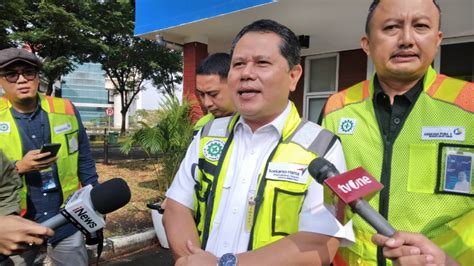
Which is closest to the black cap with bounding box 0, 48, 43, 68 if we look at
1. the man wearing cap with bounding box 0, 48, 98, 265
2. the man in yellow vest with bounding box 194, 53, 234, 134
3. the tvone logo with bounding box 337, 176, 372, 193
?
the man wearing cap with bounding box 0, 48, 98, 265

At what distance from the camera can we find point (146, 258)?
15.4 feet

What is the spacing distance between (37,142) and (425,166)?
2641mm

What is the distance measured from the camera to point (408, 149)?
1.52 meters

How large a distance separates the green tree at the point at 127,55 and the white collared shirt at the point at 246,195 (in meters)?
14.3

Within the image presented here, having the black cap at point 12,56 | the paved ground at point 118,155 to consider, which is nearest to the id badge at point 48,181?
the black cap at point 12,56

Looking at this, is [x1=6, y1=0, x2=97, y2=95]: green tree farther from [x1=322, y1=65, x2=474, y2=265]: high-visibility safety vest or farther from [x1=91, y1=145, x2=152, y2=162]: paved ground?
[x1=322, y1=65, x2=474, y2=265]: high-visibility safety vest

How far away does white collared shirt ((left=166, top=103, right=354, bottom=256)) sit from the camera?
134cm

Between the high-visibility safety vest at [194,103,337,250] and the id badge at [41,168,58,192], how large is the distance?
5.57ft

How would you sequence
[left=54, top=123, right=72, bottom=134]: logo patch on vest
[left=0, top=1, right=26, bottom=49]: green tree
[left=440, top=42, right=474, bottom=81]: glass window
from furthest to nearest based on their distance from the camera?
[left=0, top=1, right=26, bottom=49]: green tree < [left=440, top=42, right=474, bottom=81]: glass window < [left=54, top=123, right=72, bottom=134]: logo patch on vest

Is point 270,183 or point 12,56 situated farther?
point 12,56

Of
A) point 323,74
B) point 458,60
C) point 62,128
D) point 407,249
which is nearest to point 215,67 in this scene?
point 62,128

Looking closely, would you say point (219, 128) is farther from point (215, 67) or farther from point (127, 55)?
point (127, 55)

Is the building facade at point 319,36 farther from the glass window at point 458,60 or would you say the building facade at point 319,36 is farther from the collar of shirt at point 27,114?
the collar of shirt at point 27,114

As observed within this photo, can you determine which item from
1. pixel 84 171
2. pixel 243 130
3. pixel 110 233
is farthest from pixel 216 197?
pixel 110 233
